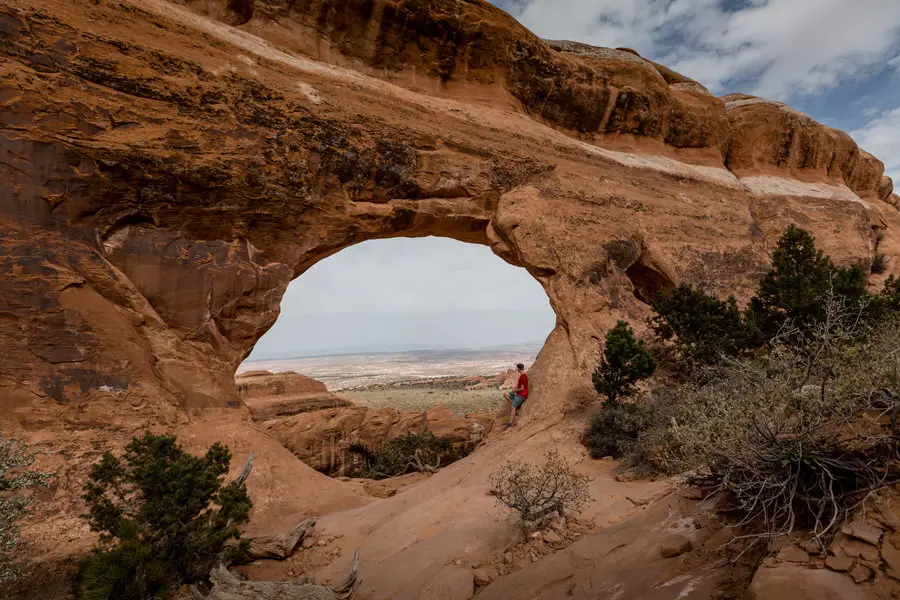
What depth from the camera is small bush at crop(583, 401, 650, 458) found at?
25.6ft

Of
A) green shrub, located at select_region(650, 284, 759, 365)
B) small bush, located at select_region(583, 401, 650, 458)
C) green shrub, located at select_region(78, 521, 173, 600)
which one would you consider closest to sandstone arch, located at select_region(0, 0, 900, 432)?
green shrub, located at select_region(650, 284, 759, 365)

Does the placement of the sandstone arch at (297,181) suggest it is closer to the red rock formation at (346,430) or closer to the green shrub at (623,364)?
the green shrub at (623,364)

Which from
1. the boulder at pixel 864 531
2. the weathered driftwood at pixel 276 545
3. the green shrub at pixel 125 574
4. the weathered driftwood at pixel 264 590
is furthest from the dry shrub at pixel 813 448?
the weathered driftwood at pixel 276 545

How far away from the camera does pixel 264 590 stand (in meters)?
4.49

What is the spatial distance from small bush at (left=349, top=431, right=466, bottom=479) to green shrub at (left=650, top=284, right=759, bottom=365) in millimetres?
8122

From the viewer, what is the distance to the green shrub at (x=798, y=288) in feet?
35.3

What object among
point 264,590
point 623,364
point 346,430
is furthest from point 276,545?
point 346,430

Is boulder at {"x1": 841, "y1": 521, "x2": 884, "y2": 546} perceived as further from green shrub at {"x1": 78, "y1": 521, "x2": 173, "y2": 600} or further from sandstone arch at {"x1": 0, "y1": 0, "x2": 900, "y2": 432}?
sandstone arch at {"x1": 0, "y1": 0, "x2": 900, "y2": 432}

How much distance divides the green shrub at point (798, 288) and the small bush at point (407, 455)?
10.1 m

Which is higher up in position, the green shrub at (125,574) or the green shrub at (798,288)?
the green shrub at (798,288)

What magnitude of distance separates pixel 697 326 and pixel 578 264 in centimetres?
355

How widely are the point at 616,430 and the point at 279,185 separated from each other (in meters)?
9.62

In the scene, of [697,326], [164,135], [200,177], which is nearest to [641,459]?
[697,326]

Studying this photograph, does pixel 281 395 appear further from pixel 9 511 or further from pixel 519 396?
pixel 9 511
